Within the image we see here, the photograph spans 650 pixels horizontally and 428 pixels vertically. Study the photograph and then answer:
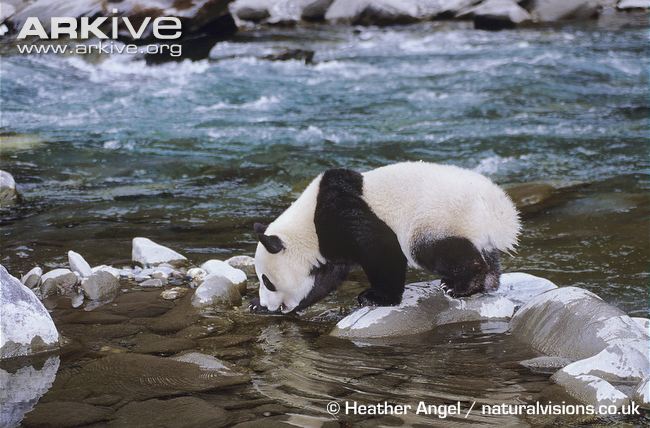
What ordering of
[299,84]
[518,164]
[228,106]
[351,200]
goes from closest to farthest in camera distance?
[351,200] → [518,164] → [228,106] → [299,84]

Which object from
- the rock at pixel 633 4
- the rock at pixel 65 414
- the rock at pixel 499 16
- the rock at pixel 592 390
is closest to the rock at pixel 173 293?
the rock at pixel 65 414

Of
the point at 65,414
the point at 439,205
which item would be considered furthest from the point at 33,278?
the point at 439,205

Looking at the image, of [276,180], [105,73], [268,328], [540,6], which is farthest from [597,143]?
[540,6]

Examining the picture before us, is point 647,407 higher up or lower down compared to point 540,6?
lower down

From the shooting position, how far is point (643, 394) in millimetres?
3873

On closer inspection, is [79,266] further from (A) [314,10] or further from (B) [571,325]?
(A) [314,10]

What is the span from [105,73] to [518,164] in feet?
33.8

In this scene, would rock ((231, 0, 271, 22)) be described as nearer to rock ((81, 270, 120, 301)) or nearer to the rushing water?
the rushing water

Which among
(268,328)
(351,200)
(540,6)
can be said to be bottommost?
(268,328)

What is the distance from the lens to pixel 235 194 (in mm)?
9688

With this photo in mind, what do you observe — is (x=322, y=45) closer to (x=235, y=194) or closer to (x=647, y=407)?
(x=235, y=194)

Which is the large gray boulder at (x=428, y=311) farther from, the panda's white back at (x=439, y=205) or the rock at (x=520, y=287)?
the panda's white back at (x=439, y=205)

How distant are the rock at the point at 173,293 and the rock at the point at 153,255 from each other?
74 cm

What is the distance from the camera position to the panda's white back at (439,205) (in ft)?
16.8
